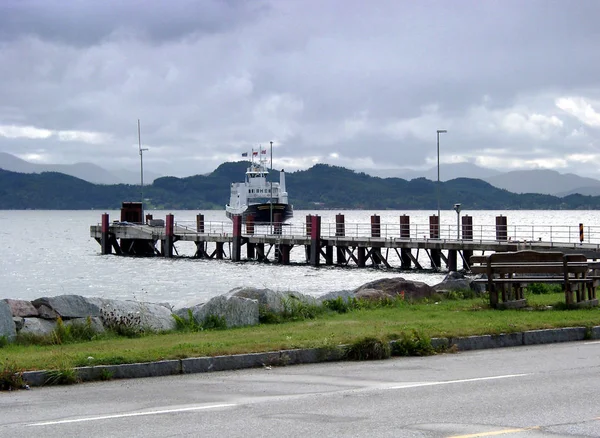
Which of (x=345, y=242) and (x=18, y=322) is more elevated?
(x=345, y=242)

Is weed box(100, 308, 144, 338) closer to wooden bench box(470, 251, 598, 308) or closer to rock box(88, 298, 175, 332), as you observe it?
rock box(88, 298, 175, 332)

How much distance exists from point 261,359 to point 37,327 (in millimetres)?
5121

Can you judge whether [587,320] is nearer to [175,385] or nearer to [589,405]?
[589,405]

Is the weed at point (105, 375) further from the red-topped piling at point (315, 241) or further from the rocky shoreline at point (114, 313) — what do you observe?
the red-topped piling at point (315, 241)

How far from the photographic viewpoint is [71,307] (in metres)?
16.9

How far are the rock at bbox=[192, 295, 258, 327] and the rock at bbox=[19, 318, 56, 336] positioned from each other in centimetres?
273

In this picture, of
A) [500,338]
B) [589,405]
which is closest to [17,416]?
[589,405]

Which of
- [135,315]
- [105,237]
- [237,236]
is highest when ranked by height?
[105,237]

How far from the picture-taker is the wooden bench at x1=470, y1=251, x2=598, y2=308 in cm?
1778

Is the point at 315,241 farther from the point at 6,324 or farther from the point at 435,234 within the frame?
the point at 6,324

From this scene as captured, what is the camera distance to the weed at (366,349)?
516 inches

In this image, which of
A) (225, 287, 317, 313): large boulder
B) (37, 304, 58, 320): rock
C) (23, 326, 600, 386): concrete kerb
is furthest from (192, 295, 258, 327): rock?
(23, 326, 600, 386): concrete kerb

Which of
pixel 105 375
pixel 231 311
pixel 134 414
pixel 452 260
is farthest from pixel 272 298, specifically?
pixel 452 260

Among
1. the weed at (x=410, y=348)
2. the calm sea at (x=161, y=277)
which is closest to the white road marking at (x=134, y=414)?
the weed at (x=410, y=348)
